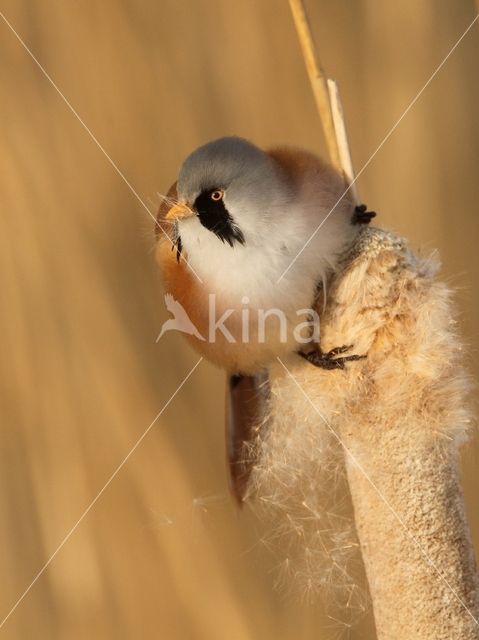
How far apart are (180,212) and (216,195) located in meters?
0.05

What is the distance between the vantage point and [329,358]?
115 cm

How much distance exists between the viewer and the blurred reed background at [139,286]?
5.44ft

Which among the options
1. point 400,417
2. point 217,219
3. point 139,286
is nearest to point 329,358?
point 400,417

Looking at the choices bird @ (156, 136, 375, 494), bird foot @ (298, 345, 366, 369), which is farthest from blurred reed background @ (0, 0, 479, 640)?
bird foot @ (298, 345, 366, 369)

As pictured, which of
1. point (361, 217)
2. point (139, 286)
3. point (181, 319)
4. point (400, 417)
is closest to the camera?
point (400, 417)

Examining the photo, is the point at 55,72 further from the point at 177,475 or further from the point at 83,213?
the point at 177,475

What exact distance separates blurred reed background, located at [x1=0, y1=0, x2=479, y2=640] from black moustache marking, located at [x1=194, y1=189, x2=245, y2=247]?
508 mm

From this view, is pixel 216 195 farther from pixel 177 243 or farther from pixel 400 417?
pixel 400 417

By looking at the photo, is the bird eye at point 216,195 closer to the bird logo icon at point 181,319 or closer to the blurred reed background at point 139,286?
the bird logo icon at point 181,319

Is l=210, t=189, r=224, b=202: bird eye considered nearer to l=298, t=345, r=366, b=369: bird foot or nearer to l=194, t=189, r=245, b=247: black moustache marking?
l=194, t=189, r=245, b=247: black moustache marking

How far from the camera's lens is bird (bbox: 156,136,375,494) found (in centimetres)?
112

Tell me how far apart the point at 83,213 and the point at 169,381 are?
34cm

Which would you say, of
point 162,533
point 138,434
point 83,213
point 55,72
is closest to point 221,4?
point 55,72

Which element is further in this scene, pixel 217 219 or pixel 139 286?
pixel 139 286
